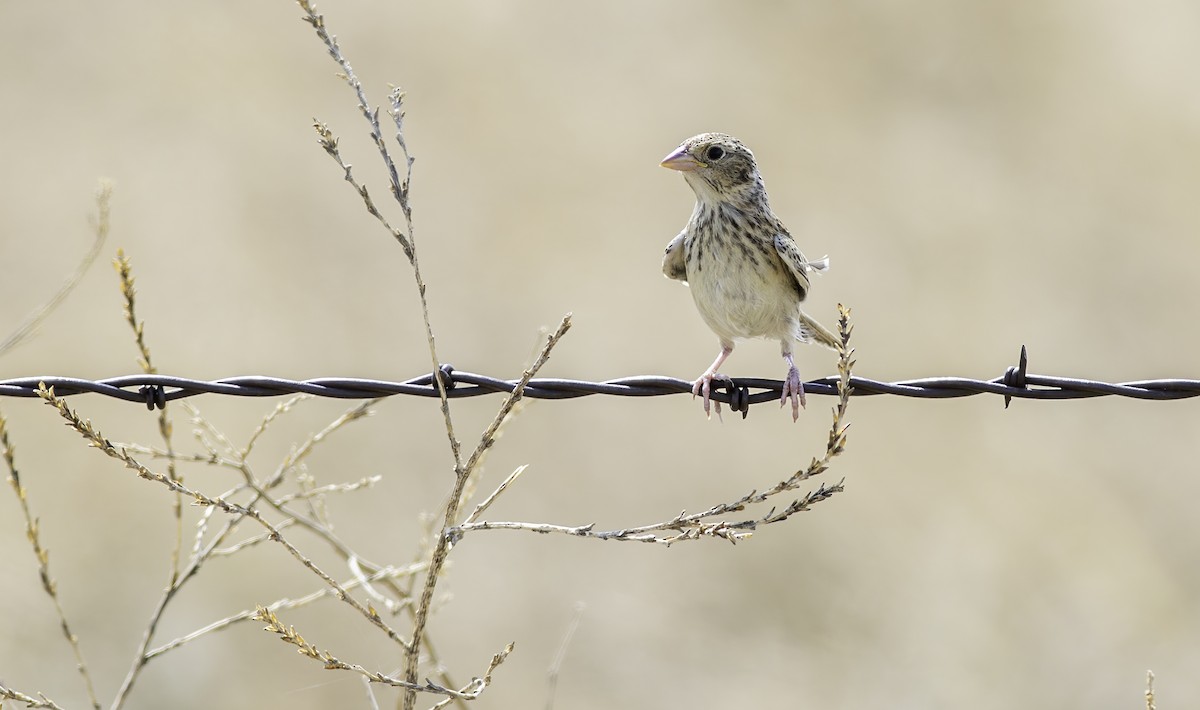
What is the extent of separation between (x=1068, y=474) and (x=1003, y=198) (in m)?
4.97

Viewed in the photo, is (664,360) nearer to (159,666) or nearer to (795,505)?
(159,666)

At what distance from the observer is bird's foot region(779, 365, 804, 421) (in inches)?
150

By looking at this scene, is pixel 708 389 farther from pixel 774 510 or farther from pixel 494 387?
pixel 774 510

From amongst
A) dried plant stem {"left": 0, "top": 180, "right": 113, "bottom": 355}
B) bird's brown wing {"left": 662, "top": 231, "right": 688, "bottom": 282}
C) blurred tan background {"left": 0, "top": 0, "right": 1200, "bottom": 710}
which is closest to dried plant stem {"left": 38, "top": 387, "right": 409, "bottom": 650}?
dried plant stem {"left": 0, "top": 180, "right": 113, "bottom": 355}

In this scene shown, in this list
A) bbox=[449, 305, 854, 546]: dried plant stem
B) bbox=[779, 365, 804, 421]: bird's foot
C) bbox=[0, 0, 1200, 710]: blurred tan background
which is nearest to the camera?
bbox=[449, 305, 854, 546]: dried plant stem

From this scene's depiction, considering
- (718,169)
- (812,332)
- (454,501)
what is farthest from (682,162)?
(454,501)

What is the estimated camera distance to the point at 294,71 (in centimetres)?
1802

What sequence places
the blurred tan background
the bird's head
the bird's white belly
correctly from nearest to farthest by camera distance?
the bird's white belly, the bird's head, the blurred tan background

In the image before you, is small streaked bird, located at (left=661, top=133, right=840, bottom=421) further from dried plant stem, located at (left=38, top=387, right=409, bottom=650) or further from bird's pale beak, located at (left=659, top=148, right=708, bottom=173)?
dried plant stem, located at (left=38, top=387, right=409, bottom=650)

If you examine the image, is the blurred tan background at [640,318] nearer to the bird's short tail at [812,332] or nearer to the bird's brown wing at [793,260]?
the bird's short tail at [812,332]

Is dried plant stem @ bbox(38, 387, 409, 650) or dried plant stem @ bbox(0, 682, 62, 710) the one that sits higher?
dried plant stem @ bbox(38, 387, 409, 650)

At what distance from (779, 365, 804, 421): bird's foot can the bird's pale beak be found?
3.52ft

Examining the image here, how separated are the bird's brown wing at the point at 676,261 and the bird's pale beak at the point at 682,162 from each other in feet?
0.97

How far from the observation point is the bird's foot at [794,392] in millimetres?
3811
